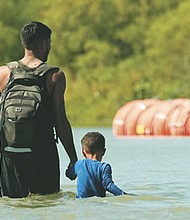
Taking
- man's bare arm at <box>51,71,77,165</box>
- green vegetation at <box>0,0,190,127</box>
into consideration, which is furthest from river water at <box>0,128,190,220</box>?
green vegetation at <box>0,0,190,127</box>

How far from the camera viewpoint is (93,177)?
8.68 m

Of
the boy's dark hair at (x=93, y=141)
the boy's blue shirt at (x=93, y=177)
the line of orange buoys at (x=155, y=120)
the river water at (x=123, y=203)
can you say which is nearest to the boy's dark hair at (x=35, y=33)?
the boy's dark hair at (x=93, y=141)

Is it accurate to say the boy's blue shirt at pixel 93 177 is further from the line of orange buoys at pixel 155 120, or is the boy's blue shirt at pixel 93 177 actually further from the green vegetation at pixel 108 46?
the green vegetation at pixel 108 46

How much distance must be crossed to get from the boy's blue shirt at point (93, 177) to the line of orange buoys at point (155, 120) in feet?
65.1

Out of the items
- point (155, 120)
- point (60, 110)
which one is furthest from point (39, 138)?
point (155, 120)

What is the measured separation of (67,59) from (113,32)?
3203mm

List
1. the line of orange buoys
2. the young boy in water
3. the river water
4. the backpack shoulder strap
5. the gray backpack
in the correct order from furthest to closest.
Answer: the line of orange buoys → the young boy in water → the backpack shoulder strap → the gray backpack → the river water

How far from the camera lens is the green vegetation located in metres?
53.7

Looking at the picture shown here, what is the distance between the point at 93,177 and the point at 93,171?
60mm

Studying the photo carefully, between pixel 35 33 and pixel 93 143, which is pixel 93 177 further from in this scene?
pixel 35 33

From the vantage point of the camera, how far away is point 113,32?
61250 mm

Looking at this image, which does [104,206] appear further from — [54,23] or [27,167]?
[54,23]

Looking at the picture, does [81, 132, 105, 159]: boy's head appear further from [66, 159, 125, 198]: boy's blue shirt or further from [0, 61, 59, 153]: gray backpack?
[0, 61, 59, 153]: gray backpack

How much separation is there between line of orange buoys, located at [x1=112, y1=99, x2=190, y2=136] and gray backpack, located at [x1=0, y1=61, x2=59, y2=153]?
20.3m
